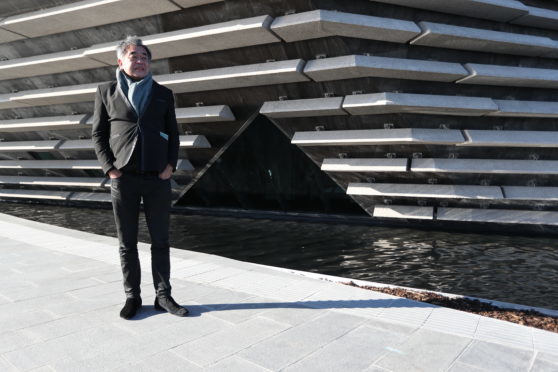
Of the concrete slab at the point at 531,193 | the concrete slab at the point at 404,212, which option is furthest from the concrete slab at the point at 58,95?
the concrete slab at the point at 531,193

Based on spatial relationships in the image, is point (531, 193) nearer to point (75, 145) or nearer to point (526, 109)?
point (526, 109)

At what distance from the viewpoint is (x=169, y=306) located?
4.28 m

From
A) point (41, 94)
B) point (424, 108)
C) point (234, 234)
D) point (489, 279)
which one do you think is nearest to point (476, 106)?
point (424, 108)

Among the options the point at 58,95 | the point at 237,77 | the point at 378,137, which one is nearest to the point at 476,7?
the point at 378,137

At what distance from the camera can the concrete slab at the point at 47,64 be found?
447 inches

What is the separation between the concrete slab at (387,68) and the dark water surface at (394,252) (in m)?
3.74

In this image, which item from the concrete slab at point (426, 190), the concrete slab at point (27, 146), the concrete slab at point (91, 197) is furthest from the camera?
the concrete slab at point (91, 197)

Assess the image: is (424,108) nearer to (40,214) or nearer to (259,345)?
(259,345)

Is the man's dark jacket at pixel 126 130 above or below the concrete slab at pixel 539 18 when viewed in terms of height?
below

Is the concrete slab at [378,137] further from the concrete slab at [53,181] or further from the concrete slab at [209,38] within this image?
the concrete slab at [53,181]

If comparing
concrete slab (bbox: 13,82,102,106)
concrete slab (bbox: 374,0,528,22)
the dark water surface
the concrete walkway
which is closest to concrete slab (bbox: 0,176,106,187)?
the dark water surface

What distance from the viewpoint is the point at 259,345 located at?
3566 mm

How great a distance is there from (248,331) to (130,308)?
1.23 meters

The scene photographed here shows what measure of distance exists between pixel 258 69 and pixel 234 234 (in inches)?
171
